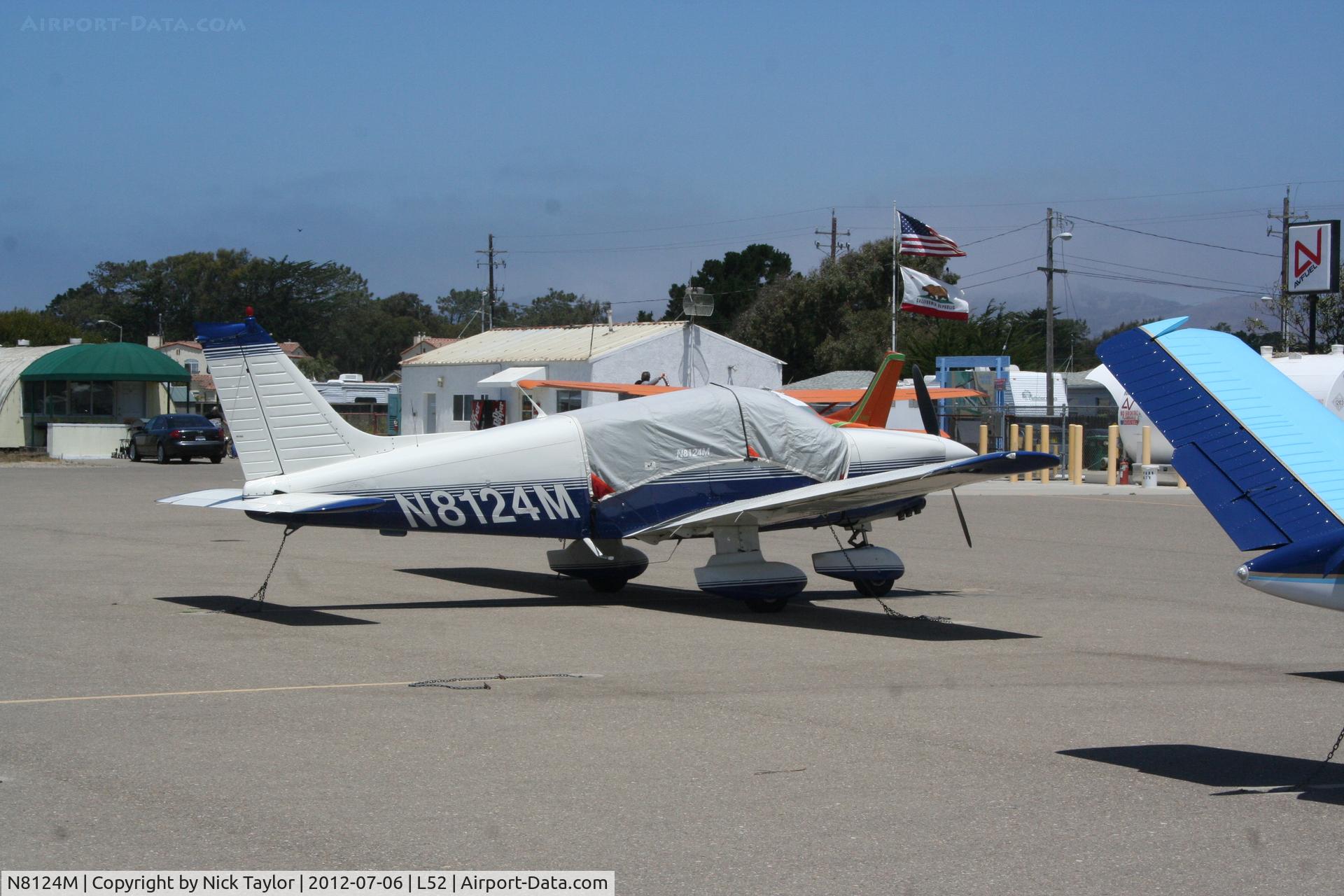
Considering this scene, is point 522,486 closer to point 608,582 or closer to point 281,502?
point 608,582

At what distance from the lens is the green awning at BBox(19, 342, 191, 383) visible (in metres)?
43.8

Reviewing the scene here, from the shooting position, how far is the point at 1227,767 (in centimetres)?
636

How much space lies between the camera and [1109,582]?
14250 mm

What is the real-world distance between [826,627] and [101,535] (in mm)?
11893

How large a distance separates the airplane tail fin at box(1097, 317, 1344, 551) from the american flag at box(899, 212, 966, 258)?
114 feet

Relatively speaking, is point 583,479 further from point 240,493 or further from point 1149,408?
point 1149,408

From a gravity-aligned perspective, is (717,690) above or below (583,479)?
below

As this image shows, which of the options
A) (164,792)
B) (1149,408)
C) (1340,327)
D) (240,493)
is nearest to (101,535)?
(240,493)

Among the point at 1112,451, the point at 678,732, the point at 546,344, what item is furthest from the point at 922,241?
the point at 678,732

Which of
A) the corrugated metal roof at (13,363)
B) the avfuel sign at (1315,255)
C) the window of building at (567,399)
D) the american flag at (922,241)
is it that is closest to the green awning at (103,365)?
the corrugated metal roof at (13,363)

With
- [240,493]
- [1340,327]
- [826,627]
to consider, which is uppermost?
[1340,327]

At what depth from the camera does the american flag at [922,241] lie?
131ft

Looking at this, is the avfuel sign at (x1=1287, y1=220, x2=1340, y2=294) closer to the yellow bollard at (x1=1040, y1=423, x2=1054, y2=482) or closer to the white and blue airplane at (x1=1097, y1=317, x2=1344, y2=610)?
the yellow bollard at (x1=1040, y1=423, x2=1054, y2=482)

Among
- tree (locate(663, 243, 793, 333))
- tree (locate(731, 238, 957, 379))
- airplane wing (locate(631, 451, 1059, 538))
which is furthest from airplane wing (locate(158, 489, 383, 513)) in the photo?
tree (locate(663, 243, 793, 333))
